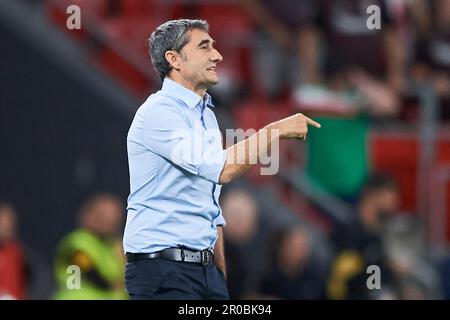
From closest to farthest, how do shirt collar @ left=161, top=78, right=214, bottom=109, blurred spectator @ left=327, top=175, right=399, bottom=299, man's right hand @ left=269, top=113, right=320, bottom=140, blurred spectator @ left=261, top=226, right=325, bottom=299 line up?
1. man's right hand @ left=269, top=113, right=320, bottom=140
2. shirt collar @ left=161, top=78, right=214, bottom=109
3. blurred spectator @ left=327, top=175, right=399, bottom=299
4. blurred spectator @ left=261, top=226, right=325, bottom=299

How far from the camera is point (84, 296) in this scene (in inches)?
350

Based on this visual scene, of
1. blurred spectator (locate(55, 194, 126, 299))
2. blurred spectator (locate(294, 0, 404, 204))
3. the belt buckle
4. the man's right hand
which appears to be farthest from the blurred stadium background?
the man's right hand

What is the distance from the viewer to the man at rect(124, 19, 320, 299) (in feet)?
19.0

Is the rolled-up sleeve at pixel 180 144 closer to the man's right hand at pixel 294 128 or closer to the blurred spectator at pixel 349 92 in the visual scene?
the man's right hand at pixel 294 128

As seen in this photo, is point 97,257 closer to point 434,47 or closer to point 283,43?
point 283,43

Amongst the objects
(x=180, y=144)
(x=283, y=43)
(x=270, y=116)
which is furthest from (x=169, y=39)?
(x=283, y=43)

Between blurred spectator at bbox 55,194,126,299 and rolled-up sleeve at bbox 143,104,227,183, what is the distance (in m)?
3.19

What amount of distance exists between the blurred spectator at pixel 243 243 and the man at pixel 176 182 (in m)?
3.24

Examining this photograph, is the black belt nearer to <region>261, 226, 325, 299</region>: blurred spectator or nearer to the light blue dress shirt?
the light blue dress shirt

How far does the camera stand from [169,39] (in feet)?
19.5

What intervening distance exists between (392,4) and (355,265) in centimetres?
257
